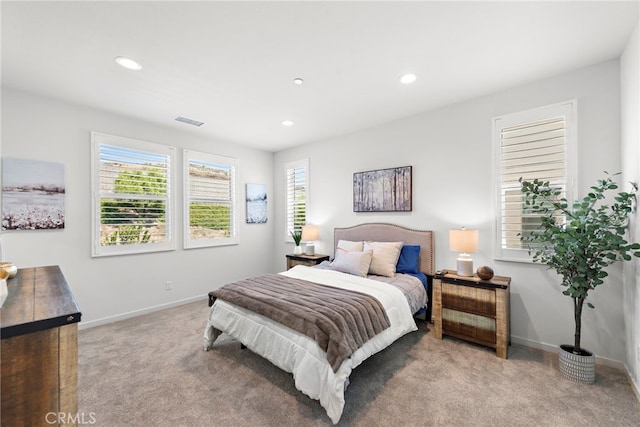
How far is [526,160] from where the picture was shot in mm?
2816

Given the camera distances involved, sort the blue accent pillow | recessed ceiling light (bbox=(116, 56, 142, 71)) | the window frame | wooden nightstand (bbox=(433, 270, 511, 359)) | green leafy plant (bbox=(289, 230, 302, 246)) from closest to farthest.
Answer: recessed ceiling light (bbox=(116, 56, 142, 71)) → wooden nightstand (bbox=(433, 270, 511, 359)) → the blue accent pillow → green leafy plant (bbox=(289, 230, 302, 246)) → the window frame

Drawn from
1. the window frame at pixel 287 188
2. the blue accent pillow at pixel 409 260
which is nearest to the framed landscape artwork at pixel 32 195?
the window frame at pixel 287 188

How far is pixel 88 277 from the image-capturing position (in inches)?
131

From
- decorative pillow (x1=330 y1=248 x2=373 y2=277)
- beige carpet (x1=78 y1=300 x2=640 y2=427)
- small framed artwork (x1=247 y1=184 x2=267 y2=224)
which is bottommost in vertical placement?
beige carpet (x1=78 y1=300 x2=640 y2=427)

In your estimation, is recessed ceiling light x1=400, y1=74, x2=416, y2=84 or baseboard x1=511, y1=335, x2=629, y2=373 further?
recessed ceiling light x1=400, y1=74, x2=416, y2=84

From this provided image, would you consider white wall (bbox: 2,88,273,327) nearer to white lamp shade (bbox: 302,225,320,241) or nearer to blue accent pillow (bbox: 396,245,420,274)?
white lamp shade (bbox: 302,225,320,241)

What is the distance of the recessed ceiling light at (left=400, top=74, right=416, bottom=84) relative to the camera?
2.63 meters

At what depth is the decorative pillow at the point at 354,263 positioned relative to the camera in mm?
3252

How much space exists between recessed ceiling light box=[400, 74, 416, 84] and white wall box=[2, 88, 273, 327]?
3.24 metres

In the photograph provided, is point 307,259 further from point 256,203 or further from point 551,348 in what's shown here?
point 551,348

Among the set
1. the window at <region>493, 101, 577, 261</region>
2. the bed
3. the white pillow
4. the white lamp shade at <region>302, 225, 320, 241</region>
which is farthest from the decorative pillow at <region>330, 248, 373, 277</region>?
the window at <region>493, 101, 577, 261</region>

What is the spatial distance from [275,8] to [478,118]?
252cm

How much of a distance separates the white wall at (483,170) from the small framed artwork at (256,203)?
1.38m

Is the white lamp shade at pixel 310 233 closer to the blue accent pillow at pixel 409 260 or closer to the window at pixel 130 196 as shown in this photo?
the blue accent pillow at pixel 409 260
